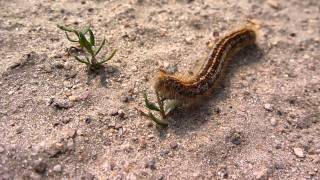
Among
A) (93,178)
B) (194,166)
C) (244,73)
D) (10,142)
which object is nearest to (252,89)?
(244,73)

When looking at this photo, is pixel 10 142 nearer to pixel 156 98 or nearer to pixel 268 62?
pixel 156 98

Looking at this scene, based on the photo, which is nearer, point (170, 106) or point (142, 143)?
point (142, 143)

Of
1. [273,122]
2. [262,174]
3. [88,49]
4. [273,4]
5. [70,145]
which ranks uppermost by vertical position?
[88,49]

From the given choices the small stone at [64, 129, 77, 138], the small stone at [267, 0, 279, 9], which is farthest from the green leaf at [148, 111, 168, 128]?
the small stone at [267, 0, 279, 9]

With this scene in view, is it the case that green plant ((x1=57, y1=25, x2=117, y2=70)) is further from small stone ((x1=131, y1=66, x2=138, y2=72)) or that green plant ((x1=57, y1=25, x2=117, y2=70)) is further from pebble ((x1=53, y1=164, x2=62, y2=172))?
pebble ((x1=53, y1=164, x2=62, y2=172))

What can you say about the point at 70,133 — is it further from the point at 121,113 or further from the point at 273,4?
the point at 273,4

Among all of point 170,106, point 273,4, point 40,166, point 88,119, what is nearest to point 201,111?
Answer: point 170,106
